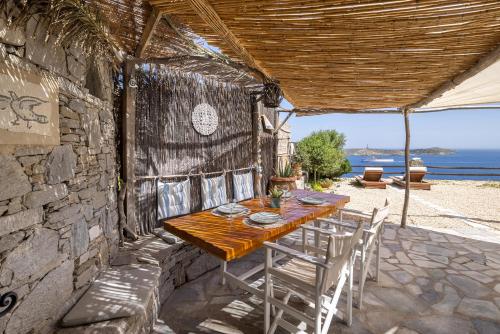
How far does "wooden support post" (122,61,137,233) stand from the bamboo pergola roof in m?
0.37

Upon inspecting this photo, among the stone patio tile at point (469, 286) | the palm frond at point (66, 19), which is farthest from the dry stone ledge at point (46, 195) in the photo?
the stone patio tile at point (469, 286)

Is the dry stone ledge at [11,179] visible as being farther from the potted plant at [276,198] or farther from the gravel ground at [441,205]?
the gravel ground at [441,205]

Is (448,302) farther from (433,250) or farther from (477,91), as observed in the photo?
(477,91)

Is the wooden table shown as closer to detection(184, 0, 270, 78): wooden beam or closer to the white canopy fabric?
detection(184, 0, 270, 78): wooden beam

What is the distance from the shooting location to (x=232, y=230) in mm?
1979

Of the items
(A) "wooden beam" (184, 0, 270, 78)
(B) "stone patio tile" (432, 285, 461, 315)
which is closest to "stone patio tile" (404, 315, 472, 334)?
(B) "stone patio tile" (432, 285, 461, 315)

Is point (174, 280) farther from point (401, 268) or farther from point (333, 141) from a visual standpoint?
point (333, 141)

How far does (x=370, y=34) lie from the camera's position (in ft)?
6.20

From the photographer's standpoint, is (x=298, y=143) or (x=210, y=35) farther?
(x=298, y=143)

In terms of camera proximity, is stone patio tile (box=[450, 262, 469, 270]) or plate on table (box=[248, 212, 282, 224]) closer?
plate on table (box=[248, 212, 282, 224])

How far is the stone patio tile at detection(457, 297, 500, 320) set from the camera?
226 centimetres

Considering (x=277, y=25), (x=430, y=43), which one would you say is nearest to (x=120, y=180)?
(x=277, y=25)

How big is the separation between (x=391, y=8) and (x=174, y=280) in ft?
9.64

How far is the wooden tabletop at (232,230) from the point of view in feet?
5.58
